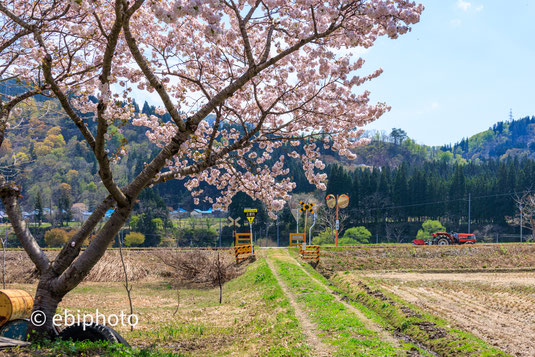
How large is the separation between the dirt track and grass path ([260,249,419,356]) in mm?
2052

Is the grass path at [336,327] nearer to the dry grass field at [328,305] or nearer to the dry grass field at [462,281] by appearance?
the dry grass field at [328,305]

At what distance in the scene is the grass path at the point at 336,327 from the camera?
7344 millimetres

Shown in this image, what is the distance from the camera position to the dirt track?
9.03 m

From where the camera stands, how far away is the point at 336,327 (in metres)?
8.70

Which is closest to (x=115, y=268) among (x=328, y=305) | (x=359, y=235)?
(x=328, y=305)

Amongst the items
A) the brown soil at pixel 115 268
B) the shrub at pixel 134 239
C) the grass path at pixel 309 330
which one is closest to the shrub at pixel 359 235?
the shrub at pixel 134 239

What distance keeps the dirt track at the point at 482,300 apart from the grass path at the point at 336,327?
2.05 m

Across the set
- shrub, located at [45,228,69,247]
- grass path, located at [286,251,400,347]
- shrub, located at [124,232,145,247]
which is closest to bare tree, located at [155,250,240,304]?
grass path, located at [286,251,400,347]

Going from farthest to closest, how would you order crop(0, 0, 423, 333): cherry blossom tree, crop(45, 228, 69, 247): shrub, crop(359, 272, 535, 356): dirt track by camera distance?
1. crop(45, 228, 69, 247): shrub
2. crop(359, 272, 535, 356): dirt track
3. crop(0, 0, 423, 333): cherry blossom tree

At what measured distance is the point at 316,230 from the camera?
5766 cm

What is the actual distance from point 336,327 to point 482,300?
7.13 metres

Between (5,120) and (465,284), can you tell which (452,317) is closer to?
(465,284)

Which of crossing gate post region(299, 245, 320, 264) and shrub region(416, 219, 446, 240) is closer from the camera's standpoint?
crossing gate post region(299, 245, 320, 264)

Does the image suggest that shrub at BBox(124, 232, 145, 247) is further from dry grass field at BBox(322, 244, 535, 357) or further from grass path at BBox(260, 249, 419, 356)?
grass path at BBox(260, 249, 419, 356)
